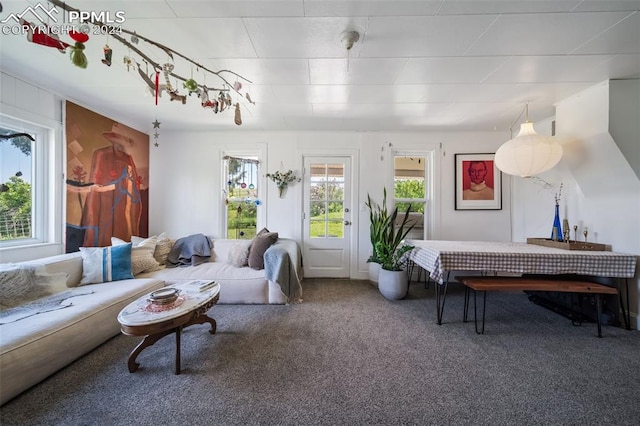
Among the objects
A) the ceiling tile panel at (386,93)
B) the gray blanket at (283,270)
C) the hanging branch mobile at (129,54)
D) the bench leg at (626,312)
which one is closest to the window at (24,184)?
the hanging branch mobile at (129,54)

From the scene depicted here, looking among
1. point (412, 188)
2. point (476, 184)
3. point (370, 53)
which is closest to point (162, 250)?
point (370, 53)

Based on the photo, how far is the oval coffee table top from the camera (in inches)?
57.3

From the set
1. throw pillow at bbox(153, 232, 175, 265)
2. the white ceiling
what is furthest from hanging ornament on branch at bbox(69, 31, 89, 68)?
throw pillow at bbox(153, 232, 175, 265)

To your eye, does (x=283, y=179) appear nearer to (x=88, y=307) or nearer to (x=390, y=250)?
(x=390, y=250)

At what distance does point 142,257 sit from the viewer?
8.82 feet

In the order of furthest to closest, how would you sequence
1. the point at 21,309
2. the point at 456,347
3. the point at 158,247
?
the point at 158,247 < the point at 456,347 < the point at 21,309

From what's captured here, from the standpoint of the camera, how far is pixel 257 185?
3.68m

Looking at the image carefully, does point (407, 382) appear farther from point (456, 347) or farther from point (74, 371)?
point (74, 371)

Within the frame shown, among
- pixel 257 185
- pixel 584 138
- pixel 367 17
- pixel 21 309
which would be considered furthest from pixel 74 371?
pixel 584 138

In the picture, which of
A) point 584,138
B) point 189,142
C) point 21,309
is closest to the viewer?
point 21,309

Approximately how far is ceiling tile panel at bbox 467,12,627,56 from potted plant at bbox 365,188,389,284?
6.16 feet

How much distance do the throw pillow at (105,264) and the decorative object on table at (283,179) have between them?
1972 millimetres

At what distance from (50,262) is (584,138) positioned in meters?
5.24

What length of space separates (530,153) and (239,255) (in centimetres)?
340
